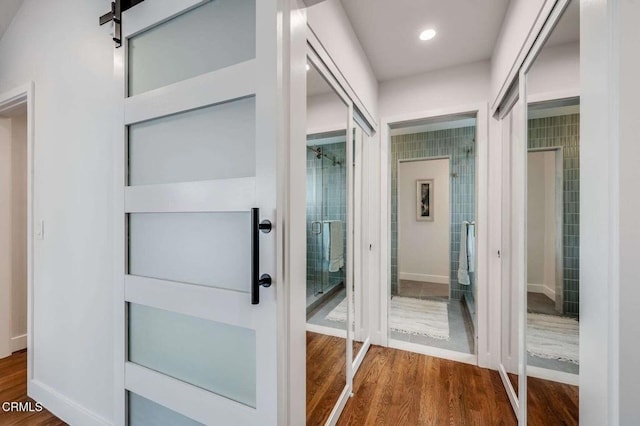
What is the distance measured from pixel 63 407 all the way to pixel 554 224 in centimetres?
272

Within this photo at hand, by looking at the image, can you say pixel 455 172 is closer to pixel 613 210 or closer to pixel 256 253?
pixel 613 210

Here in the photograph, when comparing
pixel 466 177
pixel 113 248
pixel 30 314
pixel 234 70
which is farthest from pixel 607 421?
pixel 466 177

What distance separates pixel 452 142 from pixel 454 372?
299 centimetres

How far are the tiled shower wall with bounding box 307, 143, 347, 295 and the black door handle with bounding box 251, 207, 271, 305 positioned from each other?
1.39ft

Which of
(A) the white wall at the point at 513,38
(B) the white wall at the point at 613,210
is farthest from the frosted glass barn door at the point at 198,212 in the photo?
(A) the white wall at the point at 513,38

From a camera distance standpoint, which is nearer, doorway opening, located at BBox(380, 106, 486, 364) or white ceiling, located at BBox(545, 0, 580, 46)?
white ceiling, located at BBox(545, 0, 580, 46)

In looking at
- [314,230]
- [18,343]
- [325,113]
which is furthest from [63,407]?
[325,113]

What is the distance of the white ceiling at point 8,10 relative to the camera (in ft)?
5.89

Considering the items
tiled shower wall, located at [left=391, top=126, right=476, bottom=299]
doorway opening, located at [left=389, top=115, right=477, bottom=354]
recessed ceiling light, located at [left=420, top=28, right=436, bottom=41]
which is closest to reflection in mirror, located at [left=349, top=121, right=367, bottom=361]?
doorway opening, located at [left=389, top=115, right=477, bottom=354]

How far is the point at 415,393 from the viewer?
6.02ft

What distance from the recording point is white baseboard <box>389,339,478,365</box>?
224 centimetres

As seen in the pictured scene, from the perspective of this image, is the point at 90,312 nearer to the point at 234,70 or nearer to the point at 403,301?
the point at 234,70

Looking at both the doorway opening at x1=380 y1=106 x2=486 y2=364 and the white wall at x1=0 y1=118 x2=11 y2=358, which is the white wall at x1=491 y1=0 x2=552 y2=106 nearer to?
the doorway opening at x1=380 y1=106 x2=486 y2=364

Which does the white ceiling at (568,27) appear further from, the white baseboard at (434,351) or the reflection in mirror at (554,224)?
the white baseboard at (434,351)
